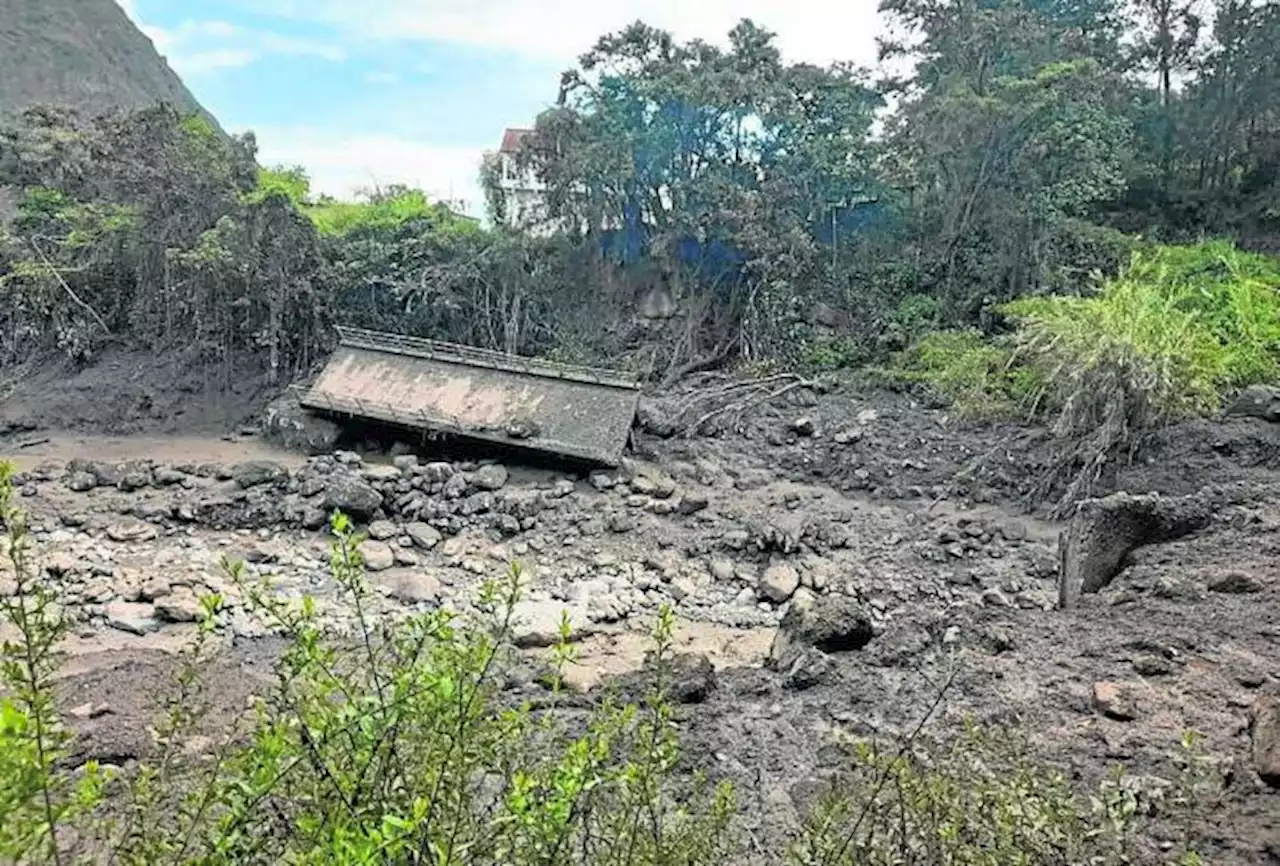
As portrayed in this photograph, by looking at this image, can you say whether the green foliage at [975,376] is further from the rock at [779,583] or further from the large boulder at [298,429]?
the large boulder at [298,429]

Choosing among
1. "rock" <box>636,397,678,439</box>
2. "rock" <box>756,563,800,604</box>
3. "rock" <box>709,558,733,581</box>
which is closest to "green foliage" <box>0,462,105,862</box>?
"rock" <box>756,563,800,604</box>

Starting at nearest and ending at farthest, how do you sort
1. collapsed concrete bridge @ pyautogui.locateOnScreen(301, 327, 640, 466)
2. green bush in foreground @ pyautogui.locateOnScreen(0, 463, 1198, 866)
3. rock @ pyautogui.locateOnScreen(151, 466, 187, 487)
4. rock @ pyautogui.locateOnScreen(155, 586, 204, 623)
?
green bush in foreground @ pyautogui.locateOnScreen(0, 463, 1198, 866) → rock @ pyautogui.locateOnScreen(155, 586, 204, 623) → rock @ pyautogui.locateOnScreen(151, 466, 187, 487) → collapsed concrete bridge @ pyautogui.locateOnScreen(301, 327, 640, 466)

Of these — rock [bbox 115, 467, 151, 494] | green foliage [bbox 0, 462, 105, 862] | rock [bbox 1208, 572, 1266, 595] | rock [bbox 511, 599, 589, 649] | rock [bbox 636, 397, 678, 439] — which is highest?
green foliage [bbox 0, 462, 105, 862]

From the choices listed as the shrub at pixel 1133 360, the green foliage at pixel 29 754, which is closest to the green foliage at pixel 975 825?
the green foliage at pixel 29 754

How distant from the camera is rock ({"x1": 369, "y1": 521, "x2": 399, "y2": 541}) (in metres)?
8.44

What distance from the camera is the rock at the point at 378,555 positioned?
794 centimetres

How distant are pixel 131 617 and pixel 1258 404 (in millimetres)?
9853

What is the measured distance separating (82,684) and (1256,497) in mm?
7621

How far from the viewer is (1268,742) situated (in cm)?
268

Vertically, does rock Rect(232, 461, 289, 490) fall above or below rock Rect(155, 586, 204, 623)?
above

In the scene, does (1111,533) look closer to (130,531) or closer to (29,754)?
(29,754)

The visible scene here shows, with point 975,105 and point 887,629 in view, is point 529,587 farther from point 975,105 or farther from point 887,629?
point 975,105

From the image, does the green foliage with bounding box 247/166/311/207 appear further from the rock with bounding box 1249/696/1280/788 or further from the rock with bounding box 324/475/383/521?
the rock with bounding box 1249/696/1280/788

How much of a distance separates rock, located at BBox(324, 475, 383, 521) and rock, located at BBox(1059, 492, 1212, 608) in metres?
6.09
